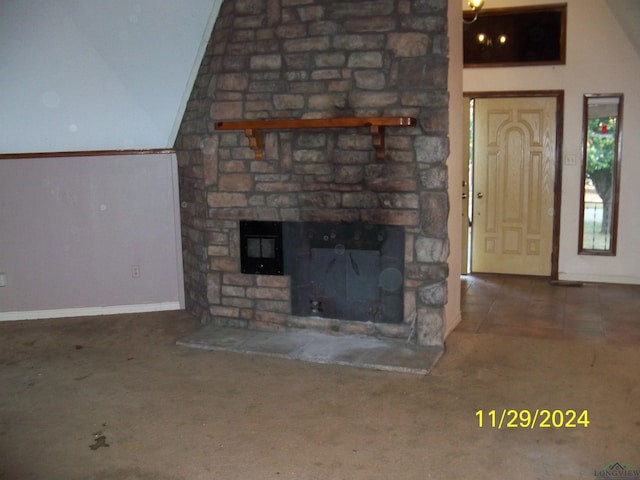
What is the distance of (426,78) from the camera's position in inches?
155

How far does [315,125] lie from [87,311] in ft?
8.49

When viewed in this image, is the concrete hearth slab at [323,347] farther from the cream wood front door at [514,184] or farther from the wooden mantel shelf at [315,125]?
the cream wood front door at [514,184]

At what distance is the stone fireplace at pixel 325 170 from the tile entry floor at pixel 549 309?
854 mm

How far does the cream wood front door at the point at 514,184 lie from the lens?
19.2 feet

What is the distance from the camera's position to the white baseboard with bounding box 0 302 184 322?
5.06 metres

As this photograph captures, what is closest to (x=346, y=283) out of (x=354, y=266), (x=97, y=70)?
(x=354, y=266)

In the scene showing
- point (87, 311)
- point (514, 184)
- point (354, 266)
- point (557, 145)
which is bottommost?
point (87, 311)

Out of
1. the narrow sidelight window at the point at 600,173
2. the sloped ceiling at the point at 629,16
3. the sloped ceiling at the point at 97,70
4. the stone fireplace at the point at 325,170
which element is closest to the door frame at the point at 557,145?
the narrow sidelight window at the point at 600,173

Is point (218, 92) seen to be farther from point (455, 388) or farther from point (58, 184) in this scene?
point (455, 388)

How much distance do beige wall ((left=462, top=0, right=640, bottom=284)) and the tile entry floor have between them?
24 cm

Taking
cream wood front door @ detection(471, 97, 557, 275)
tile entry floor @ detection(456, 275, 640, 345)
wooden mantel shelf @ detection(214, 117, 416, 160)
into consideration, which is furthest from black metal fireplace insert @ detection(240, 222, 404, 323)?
cream wood front door @ detection(471, 97, 557, 275)

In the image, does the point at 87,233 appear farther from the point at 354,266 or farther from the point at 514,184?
Result: the point at 514,184

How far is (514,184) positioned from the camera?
599 centimetres
